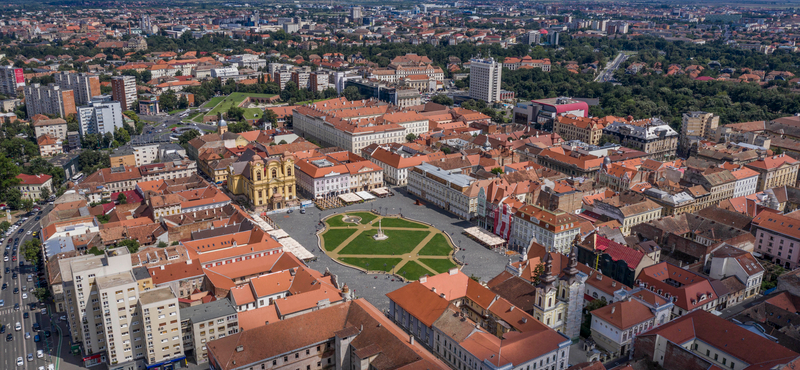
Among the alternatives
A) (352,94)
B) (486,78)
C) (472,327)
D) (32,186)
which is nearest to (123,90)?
(352,94)

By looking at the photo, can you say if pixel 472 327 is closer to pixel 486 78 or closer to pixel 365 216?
pixel 365 216

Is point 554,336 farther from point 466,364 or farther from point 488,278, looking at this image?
point 488,278

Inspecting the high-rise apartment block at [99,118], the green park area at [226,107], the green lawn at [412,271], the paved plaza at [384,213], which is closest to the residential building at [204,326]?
the paved plaza at [384,213]

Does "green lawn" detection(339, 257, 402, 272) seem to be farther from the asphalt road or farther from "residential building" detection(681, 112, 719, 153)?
"residential building" detection(681, 112, 719, 153)

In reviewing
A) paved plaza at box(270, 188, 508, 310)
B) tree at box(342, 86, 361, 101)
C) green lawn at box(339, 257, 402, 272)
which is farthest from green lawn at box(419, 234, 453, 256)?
tree at box(342, 86, 361, 101)

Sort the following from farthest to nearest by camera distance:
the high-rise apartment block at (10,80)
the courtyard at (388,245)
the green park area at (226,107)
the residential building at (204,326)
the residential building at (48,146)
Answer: the high-rise apartment block at (10,80)
the green park area at (226,107)
the residential building at (48,146)
the courtyard at (388,245)
the residential building at (204,326)

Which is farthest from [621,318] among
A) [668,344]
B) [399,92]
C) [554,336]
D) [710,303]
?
[399,92]

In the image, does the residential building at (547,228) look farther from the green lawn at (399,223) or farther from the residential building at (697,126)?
the residential building at (697,126)
